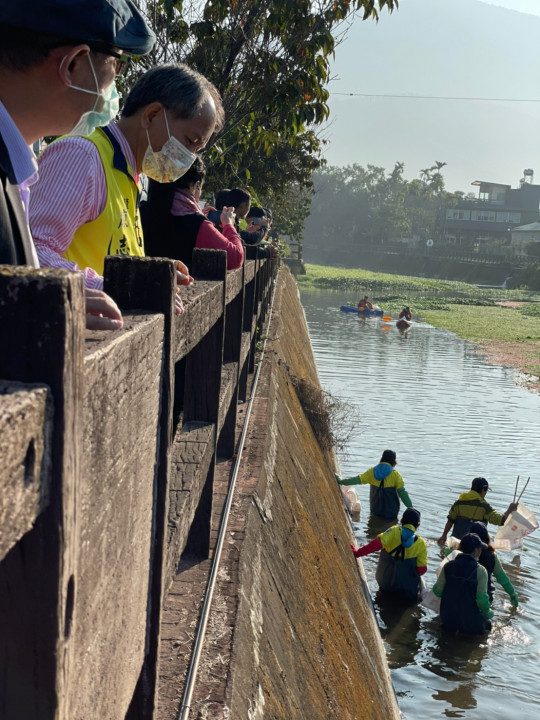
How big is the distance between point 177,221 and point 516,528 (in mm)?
8709

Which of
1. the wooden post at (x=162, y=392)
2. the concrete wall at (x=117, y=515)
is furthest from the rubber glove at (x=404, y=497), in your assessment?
the wooden post at (x=162, y=392)

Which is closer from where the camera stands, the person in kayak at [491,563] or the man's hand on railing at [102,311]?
the man's hand on railing at [102,311]

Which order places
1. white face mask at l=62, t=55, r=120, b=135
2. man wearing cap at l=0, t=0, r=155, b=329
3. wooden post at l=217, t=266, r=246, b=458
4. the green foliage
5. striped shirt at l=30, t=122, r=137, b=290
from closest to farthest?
man wearing cap at l=0, t=0, r=155, b=329, white face mask at l=62, t=55, r=120, b=135, striped shirt at l=30, t=122, r=137, b=290, wooden post at l=217, t=266, r=246, b=458, the green foliage

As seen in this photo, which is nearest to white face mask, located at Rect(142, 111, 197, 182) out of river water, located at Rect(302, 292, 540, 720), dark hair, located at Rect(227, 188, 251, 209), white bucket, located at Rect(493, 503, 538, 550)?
dark hair, located at Rect(227, 188, 251, 209)

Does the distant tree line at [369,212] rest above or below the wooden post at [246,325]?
above

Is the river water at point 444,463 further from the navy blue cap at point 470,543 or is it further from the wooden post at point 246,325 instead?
the wooden post at point 246,325

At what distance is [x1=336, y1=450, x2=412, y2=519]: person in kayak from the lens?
40.0ft

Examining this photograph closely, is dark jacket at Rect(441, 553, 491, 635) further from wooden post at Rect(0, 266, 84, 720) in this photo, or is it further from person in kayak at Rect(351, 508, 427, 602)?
wooden post at Rect(0, 266, 84, 720)

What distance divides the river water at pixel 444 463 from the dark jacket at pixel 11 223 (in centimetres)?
758

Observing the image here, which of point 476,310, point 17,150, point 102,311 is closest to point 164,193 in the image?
point 17,150

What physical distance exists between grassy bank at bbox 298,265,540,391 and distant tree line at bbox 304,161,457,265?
39204mm

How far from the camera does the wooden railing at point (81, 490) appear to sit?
0.81 metres

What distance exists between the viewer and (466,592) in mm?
9219

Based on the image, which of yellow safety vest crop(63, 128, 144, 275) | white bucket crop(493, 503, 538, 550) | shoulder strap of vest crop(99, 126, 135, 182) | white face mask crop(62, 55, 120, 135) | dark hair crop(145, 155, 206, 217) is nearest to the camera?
white face mask crop(62, 55, 120, 135)
